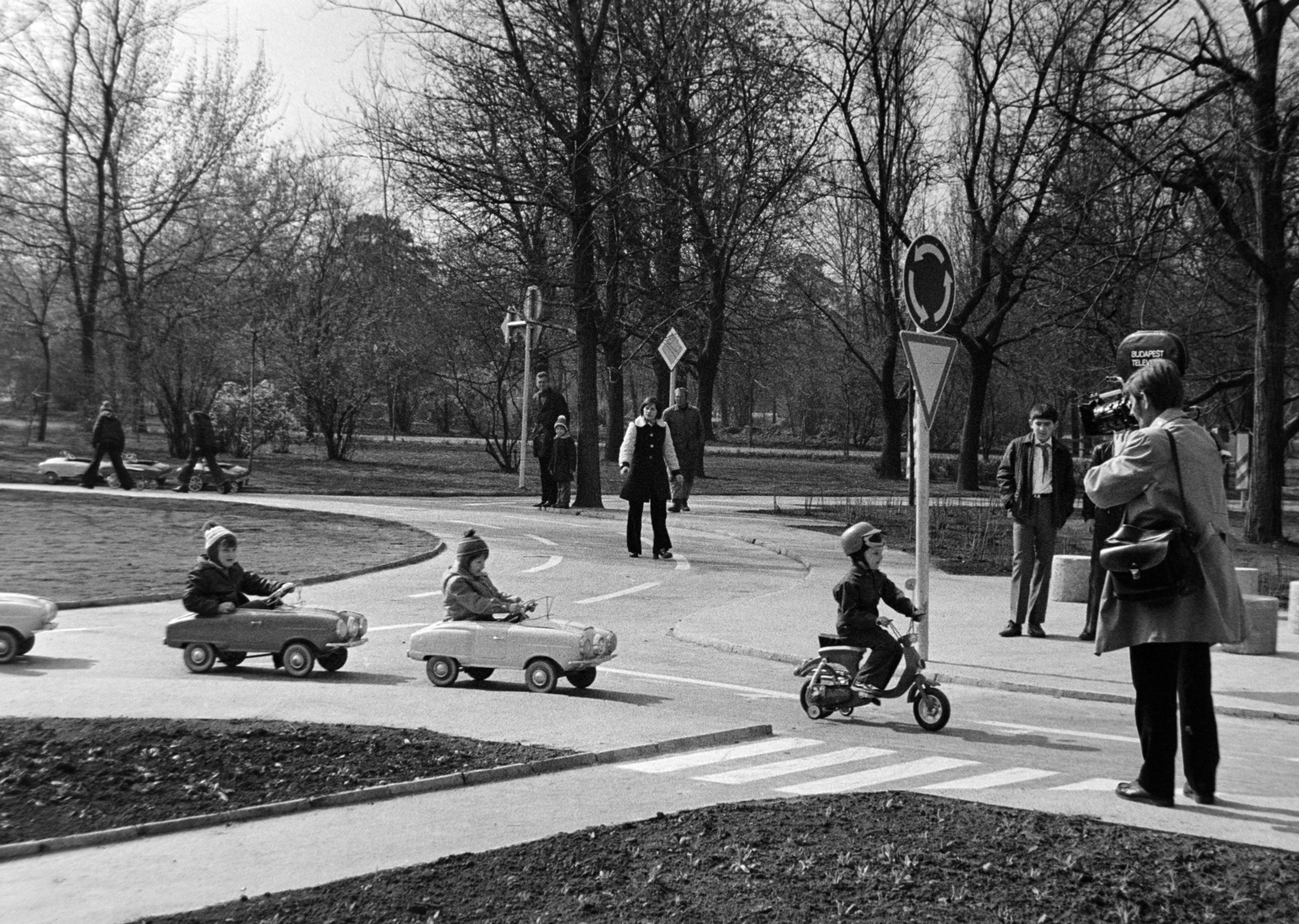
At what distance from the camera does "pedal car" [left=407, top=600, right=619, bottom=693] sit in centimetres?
947

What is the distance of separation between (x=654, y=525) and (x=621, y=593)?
3358 millimetres

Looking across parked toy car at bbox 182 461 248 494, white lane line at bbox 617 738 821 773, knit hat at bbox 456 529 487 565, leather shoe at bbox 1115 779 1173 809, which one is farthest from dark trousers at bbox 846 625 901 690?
parked toy car at bbox 182 461 248 494

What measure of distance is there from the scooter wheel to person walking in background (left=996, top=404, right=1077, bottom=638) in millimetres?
4574

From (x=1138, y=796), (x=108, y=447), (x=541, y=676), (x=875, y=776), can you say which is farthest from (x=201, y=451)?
(x=1138, y=796)

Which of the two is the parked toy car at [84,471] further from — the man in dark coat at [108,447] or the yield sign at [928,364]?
the yield sign at [928,364]

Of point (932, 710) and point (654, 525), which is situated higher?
point (654, 525)

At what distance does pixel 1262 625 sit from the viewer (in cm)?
1183

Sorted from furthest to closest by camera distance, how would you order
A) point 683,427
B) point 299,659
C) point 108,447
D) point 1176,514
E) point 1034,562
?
point 108,447
point 683,427
point 1034,562
point 299,659
point 1176,514

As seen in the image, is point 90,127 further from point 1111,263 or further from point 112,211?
point 1111,263

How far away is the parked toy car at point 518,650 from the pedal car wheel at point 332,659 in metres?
0.59

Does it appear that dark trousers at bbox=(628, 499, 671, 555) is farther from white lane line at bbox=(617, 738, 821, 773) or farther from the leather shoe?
the leather shoe

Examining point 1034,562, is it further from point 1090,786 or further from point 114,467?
point 114,467

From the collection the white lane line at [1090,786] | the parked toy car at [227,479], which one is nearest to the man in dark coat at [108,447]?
the parked toy car at [227,479]

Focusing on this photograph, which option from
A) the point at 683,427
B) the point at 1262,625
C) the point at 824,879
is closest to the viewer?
the point at 824,879
